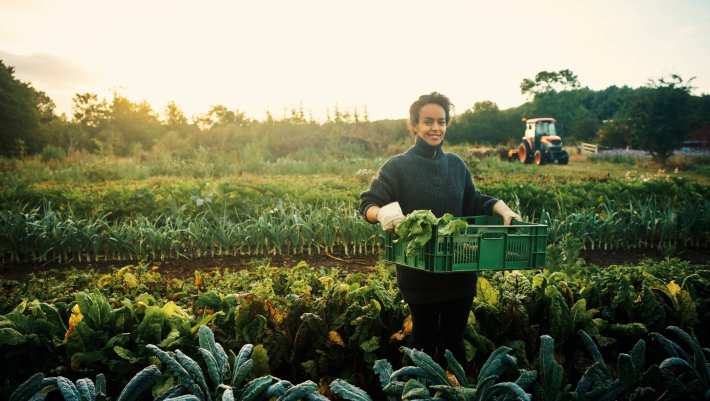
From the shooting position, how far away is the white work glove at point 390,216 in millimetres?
2010

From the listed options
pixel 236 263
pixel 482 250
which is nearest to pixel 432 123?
pixel 482 250

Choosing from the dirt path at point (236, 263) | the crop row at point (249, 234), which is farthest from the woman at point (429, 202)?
the crop row at point (249, 234)

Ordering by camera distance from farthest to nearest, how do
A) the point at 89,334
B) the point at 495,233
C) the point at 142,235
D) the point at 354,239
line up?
1. the point at 354,239
2. the point at 142,235
3. the point at 89,334
4. the point at 495,233

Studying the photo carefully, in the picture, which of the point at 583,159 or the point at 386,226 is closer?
the point at 386,226

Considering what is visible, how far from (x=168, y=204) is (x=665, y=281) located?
603 cm

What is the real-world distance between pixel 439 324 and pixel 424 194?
73 centimetres

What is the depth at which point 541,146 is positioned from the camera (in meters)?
20.5

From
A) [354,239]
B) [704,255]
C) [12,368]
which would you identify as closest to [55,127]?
[354,239]

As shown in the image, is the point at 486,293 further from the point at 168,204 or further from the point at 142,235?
the point at 168,204

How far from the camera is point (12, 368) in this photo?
232 cm

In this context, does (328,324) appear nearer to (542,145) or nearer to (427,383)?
(427,383)

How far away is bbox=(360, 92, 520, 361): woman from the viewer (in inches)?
92.3

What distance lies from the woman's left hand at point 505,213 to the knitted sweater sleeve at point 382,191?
0.60 metres

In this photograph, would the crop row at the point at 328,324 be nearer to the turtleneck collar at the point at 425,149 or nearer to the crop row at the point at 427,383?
the crop row at the point at 427,383
